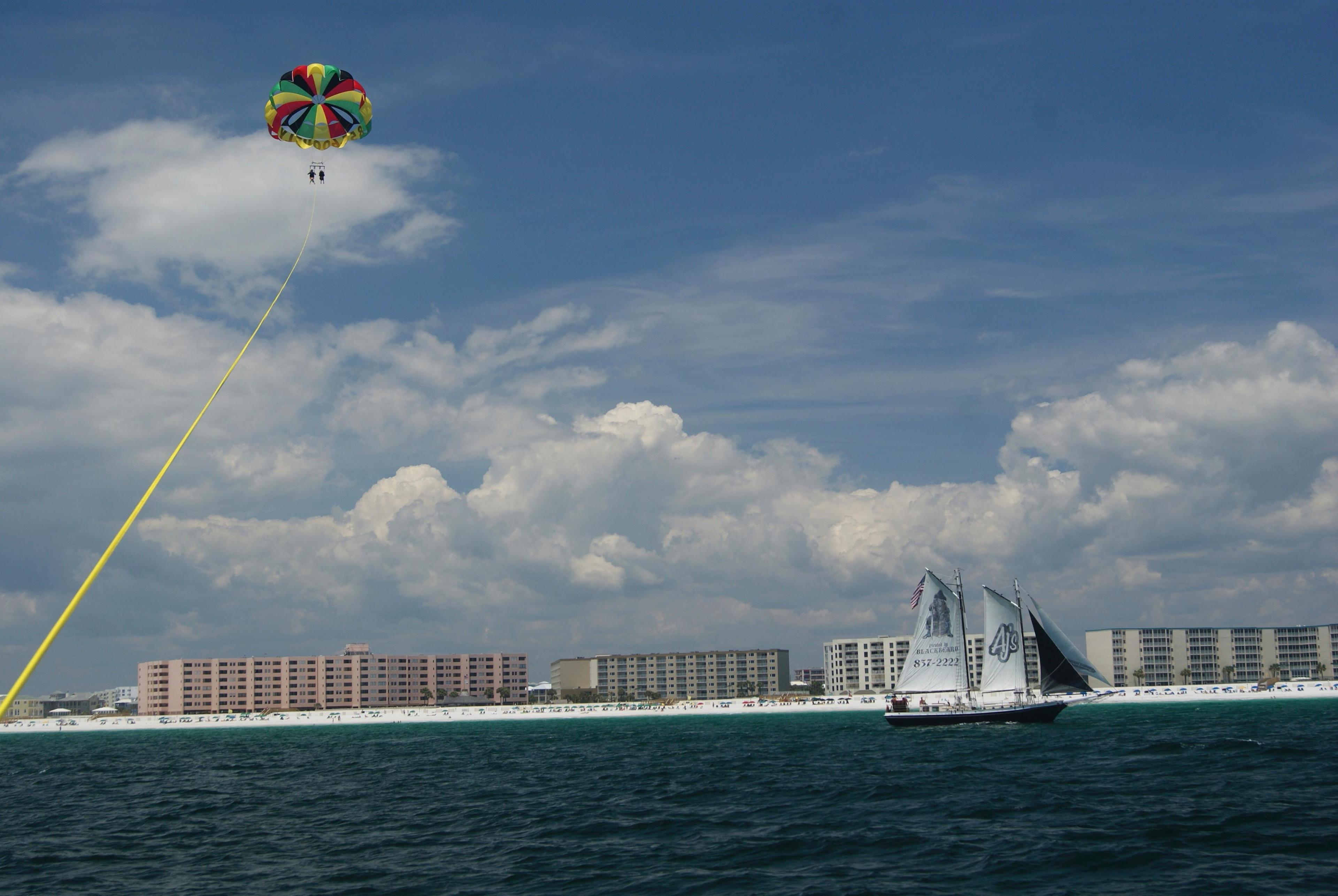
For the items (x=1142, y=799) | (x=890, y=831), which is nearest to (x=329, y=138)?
(x=890, y=831)

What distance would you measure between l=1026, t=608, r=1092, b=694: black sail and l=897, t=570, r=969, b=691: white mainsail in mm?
7746

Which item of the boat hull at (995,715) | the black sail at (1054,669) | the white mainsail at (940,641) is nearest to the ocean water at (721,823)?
the black sail at (1054,669)

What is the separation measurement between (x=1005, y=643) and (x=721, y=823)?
2931 inches

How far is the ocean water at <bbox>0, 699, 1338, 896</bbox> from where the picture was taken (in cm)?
2938

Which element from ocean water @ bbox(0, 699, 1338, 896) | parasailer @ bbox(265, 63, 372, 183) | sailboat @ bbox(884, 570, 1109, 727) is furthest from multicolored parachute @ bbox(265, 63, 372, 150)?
sailboat @ bbox(884, 570, 1109, 727)

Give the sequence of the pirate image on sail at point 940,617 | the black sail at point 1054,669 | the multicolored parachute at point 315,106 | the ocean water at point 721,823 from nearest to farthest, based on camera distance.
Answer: the ocean water at point 721,823 < the multicolored parachute at point 315,106 < the black sail at point 1054,669 < the pirate image on sail at point 940,617

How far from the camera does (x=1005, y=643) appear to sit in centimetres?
10700

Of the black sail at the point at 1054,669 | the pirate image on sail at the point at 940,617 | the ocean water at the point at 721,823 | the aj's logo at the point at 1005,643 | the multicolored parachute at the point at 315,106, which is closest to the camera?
the ocean water at the point at 721,823

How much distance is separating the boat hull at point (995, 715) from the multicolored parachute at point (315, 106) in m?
81.4

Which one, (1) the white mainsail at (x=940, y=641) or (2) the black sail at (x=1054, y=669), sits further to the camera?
(1) the white mainsail at (x=940, y=641)

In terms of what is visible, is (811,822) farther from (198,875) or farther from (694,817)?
(198,875)

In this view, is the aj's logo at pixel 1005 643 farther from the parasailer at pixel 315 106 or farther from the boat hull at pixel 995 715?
the parasailer at pixel 315 106

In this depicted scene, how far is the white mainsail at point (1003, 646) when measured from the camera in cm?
10594

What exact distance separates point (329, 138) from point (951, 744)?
62.3m
